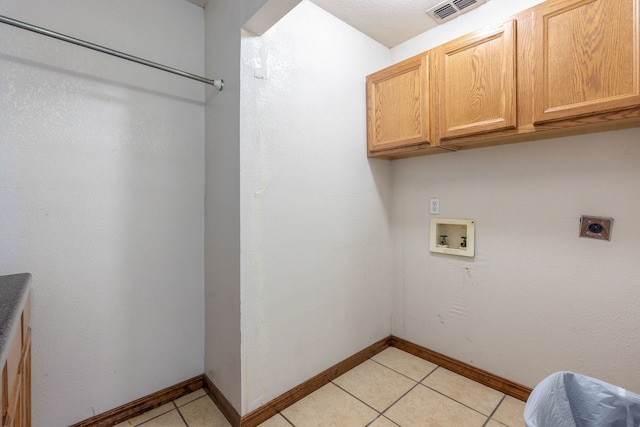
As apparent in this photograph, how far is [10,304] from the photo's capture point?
784 mm

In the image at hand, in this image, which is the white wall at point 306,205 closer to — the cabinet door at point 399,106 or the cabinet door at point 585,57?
the cabinet door at point 399,106

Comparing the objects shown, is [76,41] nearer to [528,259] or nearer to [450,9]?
[450,9]

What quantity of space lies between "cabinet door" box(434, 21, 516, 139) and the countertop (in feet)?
6.27

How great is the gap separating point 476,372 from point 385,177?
1479 mm

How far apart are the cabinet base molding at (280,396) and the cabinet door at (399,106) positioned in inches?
59.5

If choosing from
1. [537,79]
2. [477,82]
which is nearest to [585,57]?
[537,79]

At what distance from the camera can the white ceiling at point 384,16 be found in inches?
71.2

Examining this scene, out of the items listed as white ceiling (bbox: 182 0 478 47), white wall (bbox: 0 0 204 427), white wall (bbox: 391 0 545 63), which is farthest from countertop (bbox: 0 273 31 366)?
white wall (bbox: 391 0 545 63)

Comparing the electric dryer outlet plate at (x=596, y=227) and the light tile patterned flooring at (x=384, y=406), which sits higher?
the electric dryer outlet plate at (x=596, y=227)

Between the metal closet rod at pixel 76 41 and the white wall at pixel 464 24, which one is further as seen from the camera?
the white wall at pixel 464 24

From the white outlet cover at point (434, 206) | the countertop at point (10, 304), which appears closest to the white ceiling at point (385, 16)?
the white outlet cover at point (434, 206)

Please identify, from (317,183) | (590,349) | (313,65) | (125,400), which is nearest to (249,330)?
(125,400)

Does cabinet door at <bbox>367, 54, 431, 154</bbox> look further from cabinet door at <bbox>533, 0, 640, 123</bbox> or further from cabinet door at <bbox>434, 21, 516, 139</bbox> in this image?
cabinet door at <bbox>533, 0, 640, 123</bbox>

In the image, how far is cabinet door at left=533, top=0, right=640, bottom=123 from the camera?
1175mm
